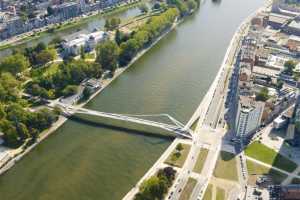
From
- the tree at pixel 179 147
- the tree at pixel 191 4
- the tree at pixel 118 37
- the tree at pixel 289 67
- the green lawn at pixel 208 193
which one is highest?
the tree at pixel 191 4

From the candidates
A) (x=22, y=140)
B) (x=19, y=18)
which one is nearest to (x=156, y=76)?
(x=22, y=140)

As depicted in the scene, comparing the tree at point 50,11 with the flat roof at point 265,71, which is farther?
the tree at point 50,11

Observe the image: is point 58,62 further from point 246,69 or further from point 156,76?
point 246,69

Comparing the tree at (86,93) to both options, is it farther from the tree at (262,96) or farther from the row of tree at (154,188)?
the tree at (262,96)

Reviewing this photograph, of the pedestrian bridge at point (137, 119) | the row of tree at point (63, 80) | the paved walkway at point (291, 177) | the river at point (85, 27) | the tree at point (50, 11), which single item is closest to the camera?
the paved walkway at point (291, 177)

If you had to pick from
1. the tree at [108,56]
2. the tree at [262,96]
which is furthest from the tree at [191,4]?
the tree at [262,96]

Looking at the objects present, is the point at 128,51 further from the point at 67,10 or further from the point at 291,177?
the point at 291,177

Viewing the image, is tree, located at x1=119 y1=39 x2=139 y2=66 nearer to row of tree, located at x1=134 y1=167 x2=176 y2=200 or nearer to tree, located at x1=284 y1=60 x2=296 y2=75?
tree, located at x1=284 y1=60 x2=296 y2=75
